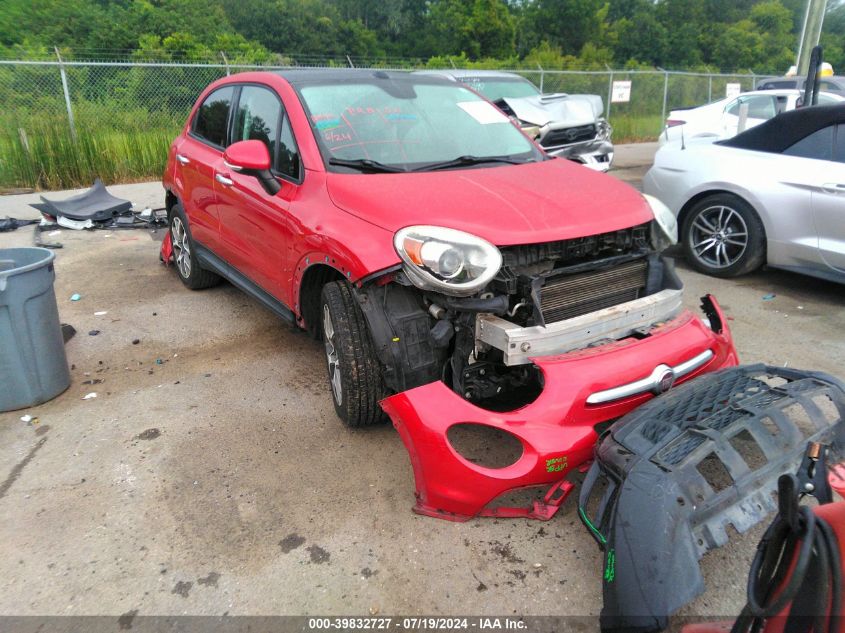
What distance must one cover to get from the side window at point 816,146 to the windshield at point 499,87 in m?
5.84

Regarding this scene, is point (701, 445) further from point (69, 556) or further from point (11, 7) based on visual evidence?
point (11, 7)

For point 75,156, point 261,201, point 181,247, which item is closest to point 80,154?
point 75,156

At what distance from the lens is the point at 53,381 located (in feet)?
12.8

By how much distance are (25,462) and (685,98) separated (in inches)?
905

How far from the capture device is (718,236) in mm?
5980

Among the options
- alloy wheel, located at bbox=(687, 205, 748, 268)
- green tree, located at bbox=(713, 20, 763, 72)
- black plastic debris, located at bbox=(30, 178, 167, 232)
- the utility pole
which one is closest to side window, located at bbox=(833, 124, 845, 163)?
alloy wheel, located at bbox=(687, 205, 748, 268)

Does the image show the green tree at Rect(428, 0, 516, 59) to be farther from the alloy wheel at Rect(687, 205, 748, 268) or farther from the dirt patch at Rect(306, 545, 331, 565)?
the dirt patch at Rect(306, 545, 331, 565)

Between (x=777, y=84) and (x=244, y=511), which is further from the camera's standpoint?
(x=777, y=84)

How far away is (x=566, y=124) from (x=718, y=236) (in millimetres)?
3540

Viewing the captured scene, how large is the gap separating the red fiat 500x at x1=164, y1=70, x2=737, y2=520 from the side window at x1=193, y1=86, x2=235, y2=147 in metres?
0.55

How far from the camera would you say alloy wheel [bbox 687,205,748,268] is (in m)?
5.79

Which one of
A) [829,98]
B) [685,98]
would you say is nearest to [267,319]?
[829,98]

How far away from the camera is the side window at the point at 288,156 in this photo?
3.72 meters

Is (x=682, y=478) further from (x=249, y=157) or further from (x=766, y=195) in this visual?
(x=766, y=195)
